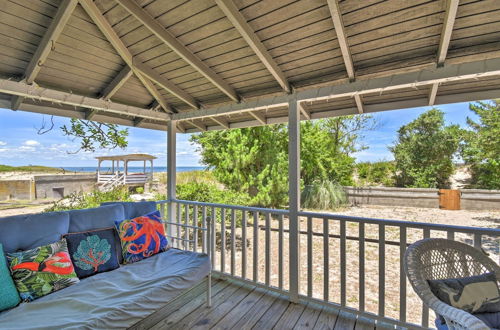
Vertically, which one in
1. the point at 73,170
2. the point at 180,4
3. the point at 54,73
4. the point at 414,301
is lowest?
the point at 414,301

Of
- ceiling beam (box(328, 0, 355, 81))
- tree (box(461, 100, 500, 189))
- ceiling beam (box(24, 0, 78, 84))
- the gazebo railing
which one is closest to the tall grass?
the gazebo railing

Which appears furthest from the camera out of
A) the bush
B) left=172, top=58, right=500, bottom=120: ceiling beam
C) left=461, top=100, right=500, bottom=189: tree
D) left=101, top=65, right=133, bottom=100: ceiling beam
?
left=461, top=100, right=500, bottom=189: tree

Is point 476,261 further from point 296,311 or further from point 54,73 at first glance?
point 54,73

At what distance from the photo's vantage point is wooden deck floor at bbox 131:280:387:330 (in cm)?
216

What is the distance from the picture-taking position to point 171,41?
2078 mm

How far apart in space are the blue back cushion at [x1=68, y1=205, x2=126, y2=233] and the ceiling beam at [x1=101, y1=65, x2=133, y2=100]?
1372 mm

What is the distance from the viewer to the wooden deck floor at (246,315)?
2.16 metres

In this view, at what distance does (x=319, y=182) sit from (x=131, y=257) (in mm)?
6889

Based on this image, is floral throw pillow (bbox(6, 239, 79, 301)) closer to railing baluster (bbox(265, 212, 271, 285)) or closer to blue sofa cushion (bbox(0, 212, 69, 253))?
blue sofa cushion (bbox(0, 212, 69, 253))

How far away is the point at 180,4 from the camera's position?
1786 millimetres

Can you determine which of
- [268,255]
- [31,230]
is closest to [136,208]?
[31,230]

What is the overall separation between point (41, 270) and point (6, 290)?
0.21 metres

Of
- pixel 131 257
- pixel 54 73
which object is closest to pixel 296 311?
pixel 131 257

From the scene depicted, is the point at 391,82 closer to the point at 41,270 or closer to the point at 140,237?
the point at 140,237
